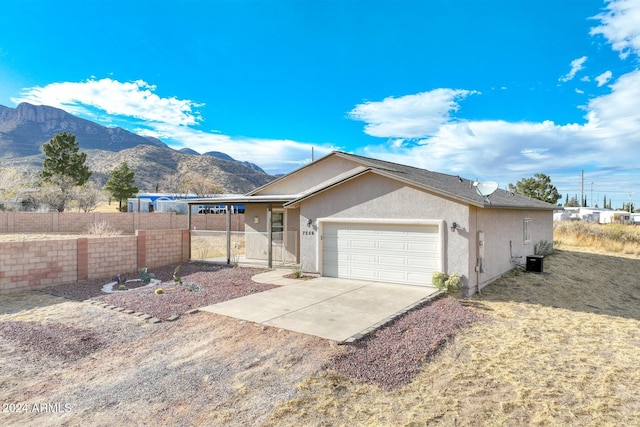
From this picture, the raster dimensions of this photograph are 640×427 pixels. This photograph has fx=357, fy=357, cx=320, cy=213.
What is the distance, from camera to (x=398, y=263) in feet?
38.2

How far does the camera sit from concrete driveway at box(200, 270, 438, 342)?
739 centimetres

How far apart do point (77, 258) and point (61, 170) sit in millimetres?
36901

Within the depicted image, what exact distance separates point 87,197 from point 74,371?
141 feet

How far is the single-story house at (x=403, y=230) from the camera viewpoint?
1055cm

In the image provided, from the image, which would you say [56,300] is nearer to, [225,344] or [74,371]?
[74,371]

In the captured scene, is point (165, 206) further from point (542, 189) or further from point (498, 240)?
point (542, 189)

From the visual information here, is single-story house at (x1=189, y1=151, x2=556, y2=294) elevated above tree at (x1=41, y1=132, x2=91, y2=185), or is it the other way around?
tree at (x1=41, y1=132, x2=91, y2=185)

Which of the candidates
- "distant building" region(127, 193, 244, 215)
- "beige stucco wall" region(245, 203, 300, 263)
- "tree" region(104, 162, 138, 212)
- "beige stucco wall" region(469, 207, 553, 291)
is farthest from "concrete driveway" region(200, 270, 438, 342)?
"tree" region(104, 162, 138, 212)

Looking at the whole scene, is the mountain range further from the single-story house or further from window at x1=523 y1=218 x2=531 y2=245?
window at x1=523 y1=218 x2=531 y2=245

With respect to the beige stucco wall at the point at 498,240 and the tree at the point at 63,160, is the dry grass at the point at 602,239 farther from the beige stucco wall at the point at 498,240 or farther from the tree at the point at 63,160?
the tree at the point at 63,160

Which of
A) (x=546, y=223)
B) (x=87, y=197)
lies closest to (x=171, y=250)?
(x=546, y=223)

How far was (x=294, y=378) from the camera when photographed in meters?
5.25

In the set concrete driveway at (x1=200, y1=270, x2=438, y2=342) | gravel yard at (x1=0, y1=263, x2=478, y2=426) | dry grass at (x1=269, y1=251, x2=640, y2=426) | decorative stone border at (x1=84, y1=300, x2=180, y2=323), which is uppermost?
concrete driveway at (x1=200, y1=270, x2=438, y2=342)

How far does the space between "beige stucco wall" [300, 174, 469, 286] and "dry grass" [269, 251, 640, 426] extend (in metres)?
1.94
